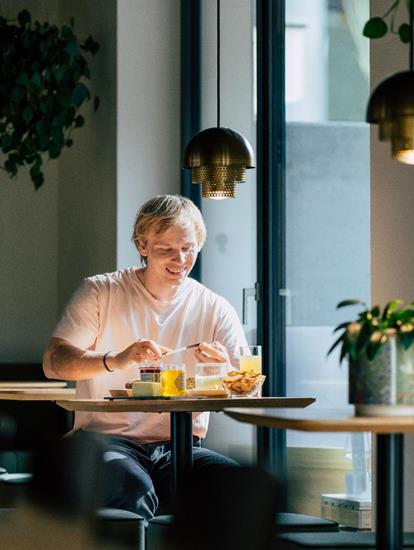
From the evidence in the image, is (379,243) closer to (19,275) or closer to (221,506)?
(221,506)

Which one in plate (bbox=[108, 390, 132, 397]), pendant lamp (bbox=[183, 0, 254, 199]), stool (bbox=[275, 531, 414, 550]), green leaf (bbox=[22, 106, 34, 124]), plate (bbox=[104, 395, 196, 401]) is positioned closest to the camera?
stool (bbox=[275, 531, 414, 550])

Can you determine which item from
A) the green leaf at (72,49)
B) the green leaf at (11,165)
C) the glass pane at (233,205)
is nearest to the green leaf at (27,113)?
the green leaf at (11,165)

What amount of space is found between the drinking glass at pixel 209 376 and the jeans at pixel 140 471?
218 millimetres

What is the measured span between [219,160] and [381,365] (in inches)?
64.2

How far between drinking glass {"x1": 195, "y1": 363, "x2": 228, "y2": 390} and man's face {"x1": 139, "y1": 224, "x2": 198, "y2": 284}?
397 mm

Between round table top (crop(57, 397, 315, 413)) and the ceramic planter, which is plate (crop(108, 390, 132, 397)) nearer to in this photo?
round table top (crop(57, 397, 315, 413))

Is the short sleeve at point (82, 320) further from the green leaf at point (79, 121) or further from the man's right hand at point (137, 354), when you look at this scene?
the green leaf at point (79, 121)

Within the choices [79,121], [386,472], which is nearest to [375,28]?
[386,472]

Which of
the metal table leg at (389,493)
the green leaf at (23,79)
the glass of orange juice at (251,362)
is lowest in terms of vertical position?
the metal table leg at (389,493)

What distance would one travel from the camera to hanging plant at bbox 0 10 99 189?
669cm

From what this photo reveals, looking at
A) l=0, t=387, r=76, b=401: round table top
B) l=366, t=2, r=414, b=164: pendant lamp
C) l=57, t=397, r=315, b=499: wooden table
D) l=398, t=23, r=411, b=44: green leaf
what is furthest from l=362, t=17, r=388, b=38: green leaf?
l=0, t=387, r=76, b=401: round table top

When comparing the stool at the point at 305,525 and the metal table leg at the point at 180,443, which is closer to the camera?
the stool at the point at 305,525

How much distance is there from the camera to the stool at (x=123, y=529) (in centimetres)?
312

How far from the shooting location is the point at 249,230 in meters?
5.59
